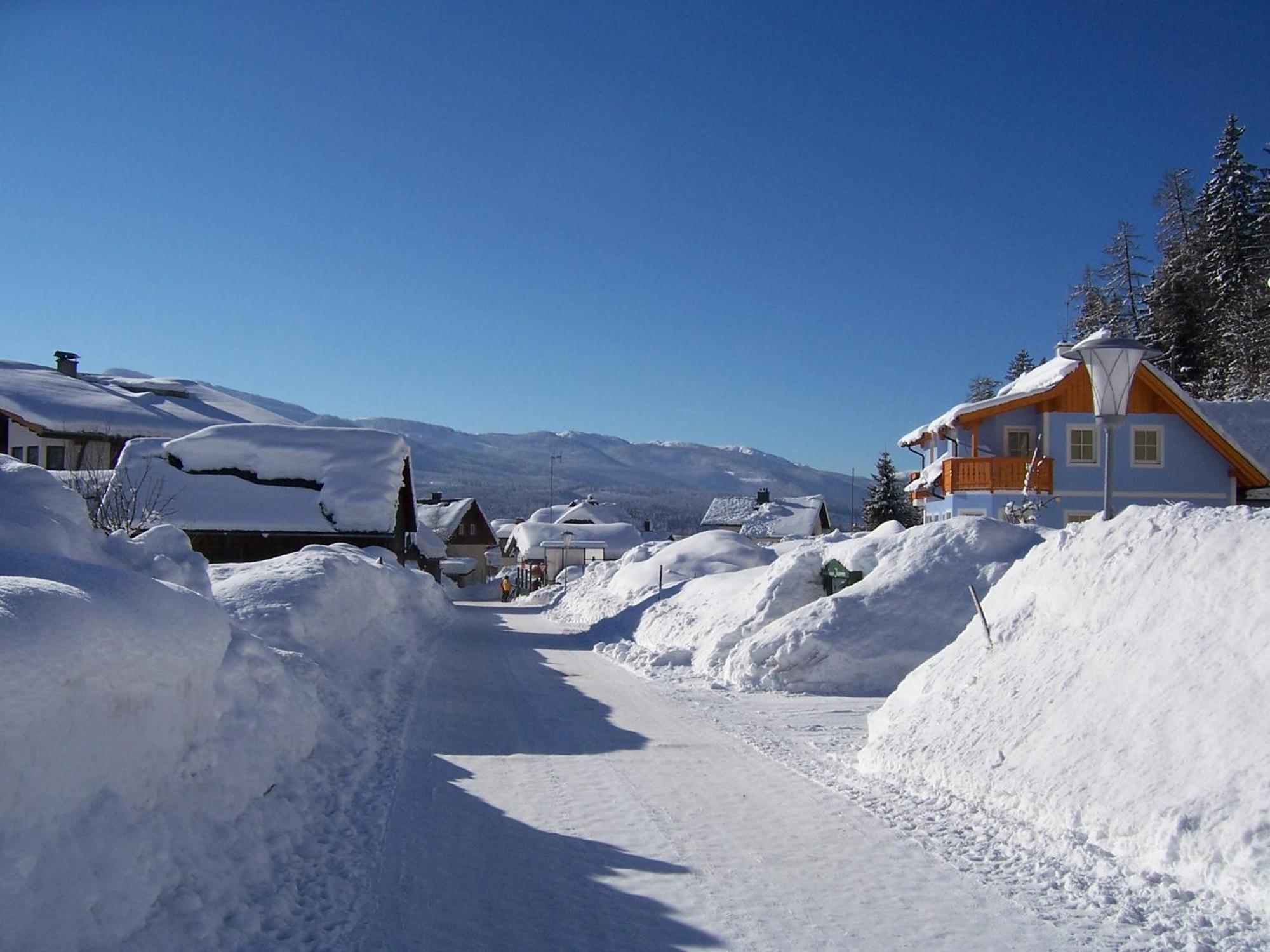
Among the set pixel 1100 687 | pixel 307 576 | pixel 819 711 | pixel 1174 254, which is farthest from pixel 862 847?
pixel 1174 254

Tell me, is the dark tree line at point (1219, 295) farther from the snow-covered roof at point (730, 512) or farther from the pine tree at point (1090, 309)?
the snow-covered roof at point (730, 512)

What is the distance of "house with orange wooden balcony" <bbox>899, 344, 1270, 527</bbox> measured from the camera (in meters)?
28.8

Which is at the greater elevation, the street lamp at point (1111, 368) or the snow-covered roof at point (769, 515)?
the snow-covered roof at point (769, 515)

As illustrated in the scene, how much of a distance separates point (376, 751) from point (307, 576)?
5.42 meters

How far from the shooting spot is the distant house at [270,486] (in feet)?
96.0

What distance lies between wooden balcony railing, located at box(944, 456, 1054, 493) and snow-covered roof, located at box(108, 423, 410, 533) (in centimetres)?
1655

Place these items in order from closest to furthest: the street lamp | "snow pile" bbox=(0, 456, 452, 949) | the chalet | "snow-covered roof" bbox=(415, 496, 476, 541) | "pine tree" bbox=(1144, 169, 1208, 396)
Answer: "snow pile" bbox=(0, 456, 452, 949), the street lamp, "pine tree" bbox=(1144, 169, 1208, 396), "snow-covered roof" bbox=(415, 496, 476, 541), the chalet

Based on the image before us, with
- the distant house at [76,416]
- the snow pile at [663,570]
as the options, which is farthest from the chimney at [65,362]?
the snow pile at [663,570]

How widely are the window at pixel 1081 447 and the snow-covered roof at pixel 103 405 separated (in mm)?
32174

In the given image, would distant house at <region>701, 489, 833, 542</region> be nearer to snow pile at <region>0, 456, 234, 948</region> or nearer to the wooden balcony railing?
the wooden balcony railing

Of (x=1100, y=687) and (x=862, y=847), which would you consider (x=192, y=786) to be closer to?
(x=862, y=847)


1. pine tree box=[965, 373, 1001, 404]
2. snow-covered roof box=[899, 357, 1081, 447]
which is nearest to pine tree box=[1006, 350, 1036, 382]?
pine tree box=[965, 373, 1001, 404]

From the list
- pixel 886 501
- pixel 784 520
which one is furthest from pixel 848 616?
pixel 784 520

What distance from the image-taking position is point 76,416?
119 ft
